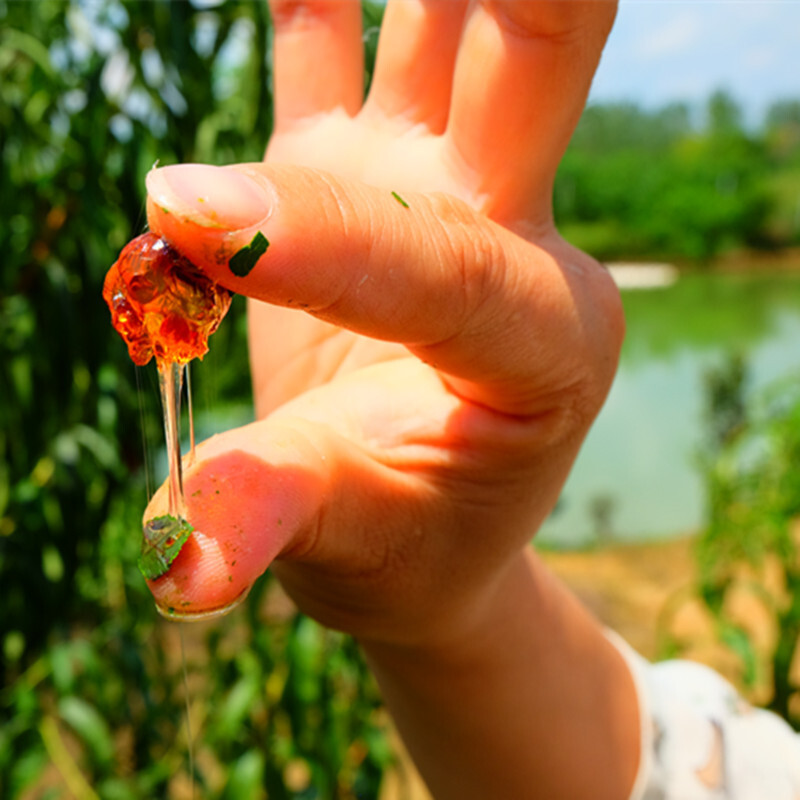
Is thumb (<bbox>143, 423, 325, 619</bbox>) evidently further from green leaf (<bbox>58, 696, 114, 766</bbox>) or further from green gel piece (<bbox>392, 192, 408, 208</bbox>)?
green leaf (<bbox>58, 696, 114, 766</bbox>)

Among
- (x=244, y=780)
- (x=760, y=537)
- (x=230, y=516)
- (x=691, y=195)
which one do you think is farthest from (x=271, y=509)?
(x=691, y=195)

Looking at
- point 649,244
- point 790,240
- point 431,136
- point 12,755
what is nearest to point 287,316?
point 431,136

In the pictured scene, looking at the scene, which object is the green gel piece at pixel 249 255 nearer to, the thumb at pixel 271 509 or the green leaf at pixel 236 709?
the thumb at pixel 271 509

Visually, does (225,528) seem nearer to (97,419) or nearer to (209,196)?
(209,196)

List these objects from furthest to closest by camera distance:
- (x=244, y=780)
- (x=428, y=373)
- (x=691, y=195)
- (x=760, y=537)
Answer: (x=691, y=195), (x=760, y=537), (x=244, y=780), (x=428, y=373)

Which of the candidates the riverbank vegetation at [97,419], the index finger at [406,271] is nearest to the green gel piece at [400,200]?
the index finger at [406,271]

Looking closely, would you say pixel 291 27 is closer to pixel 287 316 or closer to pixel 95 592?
pixel 287 316

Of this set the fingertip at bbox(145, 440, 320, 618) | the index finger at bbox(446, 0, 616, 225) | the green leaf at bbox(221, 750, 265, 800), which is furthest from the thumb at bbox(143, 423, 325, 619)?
the green leaf at bbox(221, 750, 265, 800)
